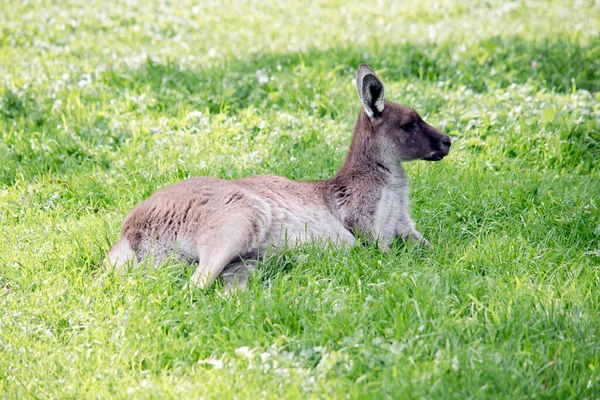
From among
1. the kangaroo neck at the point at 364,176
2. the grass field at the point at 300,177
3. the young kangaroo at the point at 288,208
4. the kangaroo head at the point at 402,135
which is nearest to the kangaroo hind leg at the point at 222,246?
the young kangaroo at the point at 288,208

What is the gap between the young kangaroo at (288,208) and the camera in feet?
14.4

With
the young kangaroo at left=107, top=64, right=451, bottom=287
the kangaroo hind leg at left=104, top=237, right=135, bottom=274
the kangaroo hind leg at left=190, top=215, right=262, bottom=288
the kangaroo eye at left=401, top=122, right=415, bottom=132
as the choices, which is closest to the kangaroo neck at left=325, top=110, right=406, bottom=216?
the young kangaroo at left=107, top=64, right=451, bottom=287

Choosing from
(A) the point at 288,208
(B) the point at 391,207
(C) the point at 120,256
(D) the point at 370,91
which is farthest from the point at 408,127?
(C) the point at 120,256

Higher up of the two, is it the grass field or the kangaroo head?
the kangaroo head

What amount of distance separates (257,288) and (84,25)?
751cm

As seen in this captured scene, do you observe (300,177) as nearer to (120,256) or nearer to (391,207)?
(391,207)

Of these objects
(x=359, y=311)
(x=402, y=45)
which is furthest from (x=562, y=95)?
(x=359, y=311)

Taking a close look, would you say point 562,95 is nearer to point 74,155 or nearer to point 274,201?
point 274,201

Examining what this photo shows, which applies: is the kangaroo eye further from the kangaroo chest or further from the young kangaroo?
the kangaroo chest

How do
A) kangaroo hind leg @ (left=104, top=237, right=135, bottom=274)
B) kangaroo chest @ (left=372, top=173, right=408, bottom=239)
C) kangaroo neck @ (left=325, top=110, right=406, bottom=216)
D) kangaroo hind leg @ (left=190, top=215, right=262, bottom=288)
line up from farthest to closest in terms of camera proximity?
kangaroo neck @ (left=325, top=110, right=406, bottom=216) < kangaroo chest @ (left=372, top=173, right=408, bottom=239) < kangaroo hind leg @ (left=104, top=237, right=135, bottom=274) < kangaroo hind leg @ (left=190, top=215, right=262, bottom=288)

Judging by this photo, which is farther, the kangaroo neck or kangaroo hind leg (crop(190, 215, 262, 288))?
the kangaroo neck

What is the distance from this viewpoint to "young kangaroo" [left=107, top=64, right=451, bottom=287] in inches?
173

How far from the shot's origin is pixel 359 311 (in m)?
3.78

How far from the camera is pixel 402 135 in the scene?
5129mm
